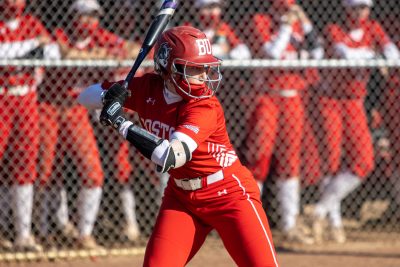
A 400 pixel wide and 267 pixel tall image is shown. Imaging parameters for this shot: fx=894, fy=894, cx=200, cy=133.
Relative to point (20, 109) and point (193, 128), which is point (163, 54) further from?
point (20, 109)

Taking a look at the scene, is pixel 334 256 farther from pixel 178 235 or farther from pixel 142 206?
pixel 178 235

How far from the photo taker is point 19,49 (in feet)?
21.4

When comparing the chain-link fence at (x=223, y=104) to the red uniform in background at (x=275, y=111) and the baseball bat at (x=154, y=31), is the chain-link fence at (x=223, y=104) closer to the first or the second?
the red uniform in background at (x=275, y=111)

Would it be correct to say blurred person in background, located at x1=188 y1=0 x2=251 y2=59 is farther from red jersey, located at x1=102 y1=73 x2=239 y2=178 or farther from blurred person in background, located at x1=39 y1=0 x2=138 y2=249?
red jersey, located at x1=102 y1=73 x2=239 y2=178

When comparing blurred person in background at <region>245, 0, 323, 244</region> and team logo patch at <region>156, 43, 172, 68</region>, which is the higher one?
team logo patch at <region>156, 43, 172, 68</region>

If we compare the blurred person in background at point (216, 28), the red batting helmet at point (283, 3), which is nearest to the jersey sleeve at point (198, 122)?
the blurred person in background at point (216, 28)

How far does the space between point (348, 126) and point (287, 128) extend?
517 mm

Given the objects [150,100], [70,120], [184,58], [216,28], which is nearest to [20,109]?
[70,120]

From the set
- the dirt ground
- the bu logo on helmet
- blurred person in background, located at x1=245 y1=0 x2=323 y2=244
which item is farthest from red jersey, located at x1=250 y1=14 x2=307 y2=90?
the bu logo on helmet

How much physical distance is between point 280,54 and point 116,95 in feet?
9.75

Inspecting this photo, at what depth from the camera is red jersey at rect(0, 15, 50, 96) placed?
21.2 feet

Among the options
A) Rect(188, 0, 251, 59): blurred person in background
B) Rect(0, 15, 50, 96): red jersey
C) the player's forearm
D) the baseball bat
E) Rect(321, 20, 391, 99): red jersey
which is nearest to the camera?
the player's forearm

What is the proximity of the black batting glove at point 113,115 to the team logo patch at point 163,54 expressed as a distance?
0.32m

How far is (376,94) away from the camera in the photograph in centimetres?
784
